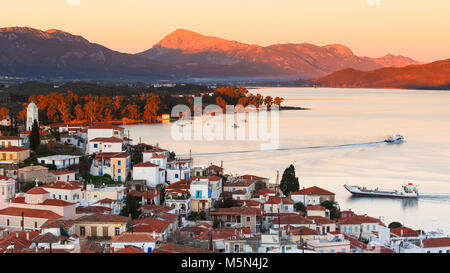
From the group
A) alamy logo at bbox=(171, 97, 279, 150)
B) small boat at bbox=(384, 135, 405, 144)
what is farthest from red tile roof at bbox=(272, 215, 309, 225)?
small boat at bbox=(384, 135, 405, 144)

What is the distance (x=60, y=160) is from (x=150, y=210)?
84.8 inches

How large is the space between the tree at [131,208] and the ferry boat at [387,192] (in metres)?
3.91

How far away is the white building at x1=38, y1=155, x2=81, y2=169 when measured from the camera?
7871mm


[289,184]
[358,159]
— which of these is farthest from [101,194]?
[358,159]

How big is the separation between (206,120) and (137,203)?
56.1 feet

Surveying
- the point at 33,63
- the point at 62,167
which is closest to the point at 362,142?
the point at 62,167

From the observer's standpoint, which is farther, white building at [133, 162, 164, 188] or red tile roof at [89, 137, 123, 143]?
red tile roof at [89, 137, 123, 143]

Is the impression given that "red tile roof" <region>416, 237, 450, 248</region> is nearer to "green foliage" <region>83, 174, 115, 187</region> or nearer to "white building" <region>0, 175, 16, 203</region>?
"green foliage" <region>83, 174, 115, 187</region>

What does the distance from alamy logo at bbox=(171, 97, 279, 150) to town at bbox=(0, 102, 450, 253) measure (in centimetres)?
660

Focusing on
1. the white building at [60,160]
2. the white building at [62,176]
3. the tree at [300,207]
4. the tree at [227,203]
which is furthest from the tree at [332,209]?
the white building at [60,160]

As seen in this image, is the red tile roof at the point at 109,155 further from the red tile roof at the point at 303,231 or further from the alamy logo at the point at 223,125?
the alamy logo at the point at 223,125

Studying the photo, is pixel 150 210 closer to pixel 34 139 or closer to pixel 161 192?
pixel 161 192
